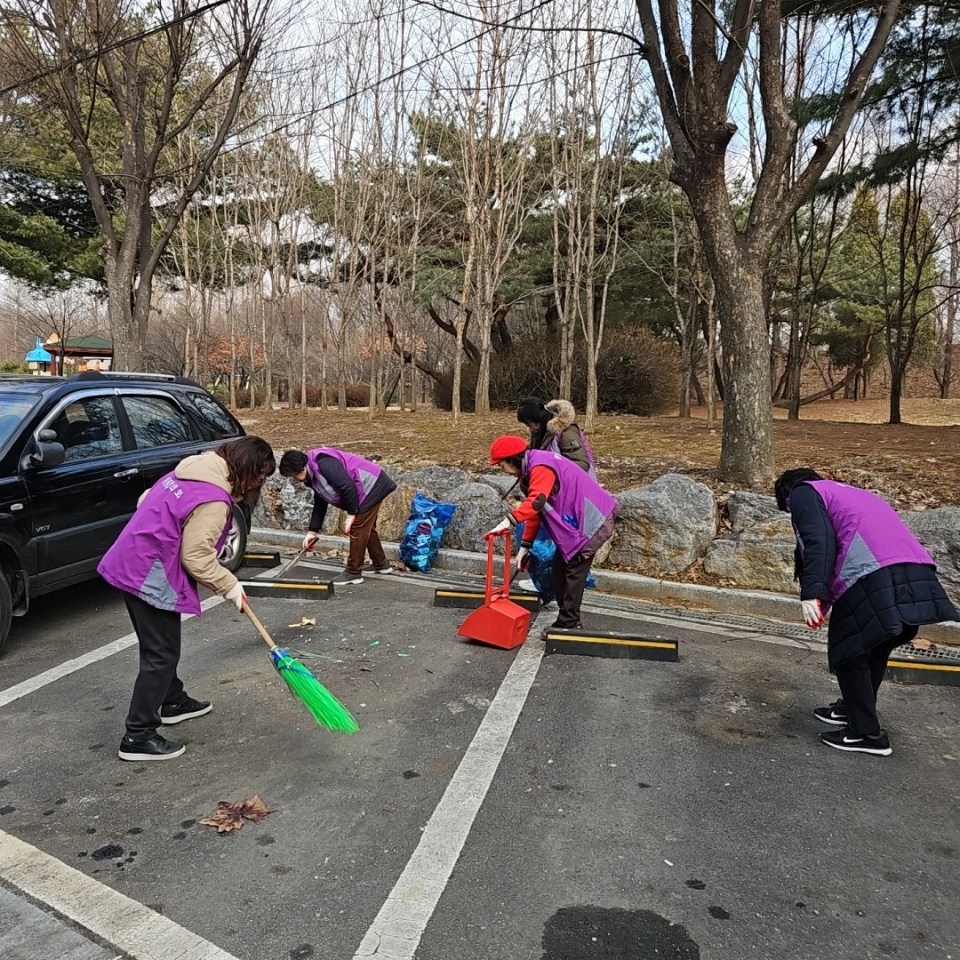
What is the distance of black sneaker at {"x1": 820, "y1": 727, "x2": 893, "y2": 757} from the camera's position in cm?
357

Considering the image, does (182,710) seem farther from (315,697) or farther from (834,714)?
(834,714)

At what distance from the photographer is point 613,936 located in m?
2.33

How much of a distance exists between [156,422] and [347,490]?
6.07ft

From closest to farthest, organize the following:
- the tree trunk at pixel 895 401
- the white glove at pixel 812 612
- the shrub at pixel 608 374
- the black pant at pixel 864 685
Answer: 1. the white glove at pixel 812 612
2. the black pant at pixel 864 685
3. the tree trunk at pixel 895 401
4. the shrub at pixel 608 374

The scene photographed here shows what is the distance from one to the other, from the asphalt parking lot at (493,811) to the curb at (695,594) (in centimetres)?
110

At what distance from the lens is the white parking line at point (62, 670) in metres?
4.18

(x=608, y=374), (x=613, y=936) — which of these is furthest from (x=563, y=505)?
(x=608, y=374)

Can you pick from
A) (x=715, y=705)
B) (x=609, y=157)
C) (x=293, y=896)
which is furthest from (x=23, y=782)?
(x=609, y=157)

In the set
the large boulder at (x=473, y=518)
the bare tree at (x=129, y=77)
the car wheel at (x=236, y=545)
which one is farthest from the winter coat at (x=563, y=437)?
the bare tree at (x=129, y=77)

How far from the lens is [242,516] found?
694 centimetres

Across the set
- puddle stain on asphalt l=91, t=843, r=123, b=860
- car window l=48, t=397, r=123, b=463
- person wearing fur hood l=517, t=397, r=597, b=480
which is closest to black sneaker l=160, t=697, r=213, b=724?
puddle stain on asphalt l=91, t=843, r=123, b=860

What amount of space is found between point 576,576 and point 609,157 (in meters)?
15.1

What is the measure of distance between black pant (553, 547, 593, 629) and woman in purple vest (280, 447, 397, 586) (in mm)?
1972

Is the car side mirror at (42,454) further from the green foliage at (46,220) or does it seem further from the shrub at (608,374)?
the green foliage at (46,220)
